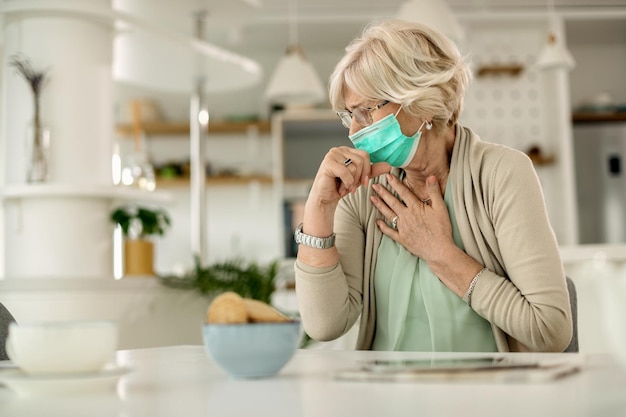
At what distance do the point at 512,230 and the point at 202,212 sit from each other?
238cm

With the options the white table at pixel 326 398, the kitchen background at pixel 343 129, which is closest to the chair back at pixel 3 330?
the white table at pixel 326 398

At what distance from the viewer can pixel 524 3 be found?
20.8 ft

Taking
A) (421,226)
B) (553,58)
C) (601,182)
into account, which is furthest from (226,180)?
(421,226)

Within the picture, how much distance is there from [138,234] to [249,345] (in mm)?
2476

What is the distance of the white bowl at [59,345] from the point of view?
75 centimetres

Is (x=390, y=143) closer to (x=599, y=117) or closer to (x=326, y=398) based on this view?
(x=326, y=398)

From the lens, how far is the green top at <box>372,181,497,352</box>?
155 centimetres

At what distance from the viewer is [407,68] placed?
1.60 metres

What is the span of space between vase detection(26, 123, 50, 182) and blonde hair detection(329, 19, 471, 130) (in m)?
1.65

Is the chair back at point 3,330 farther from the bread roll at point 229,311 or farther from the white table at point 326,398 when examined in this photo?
the bread roll at point 229,311

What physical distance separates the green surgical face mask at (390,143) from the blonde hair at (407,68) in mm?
49

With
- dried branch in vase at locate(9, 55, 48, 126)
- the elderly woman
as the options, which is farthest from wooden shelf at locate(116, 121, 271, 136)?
the elderly woman

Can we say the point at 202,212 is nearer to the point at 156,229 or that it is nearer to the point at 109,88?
the point at 156,229

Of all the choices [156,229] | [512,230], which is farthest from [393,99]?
[156,229]
